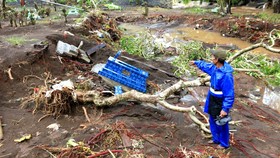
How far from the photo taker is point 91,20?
41.5 feet

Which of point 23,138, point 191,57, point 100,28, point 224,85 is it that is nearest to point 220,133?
point 224,85

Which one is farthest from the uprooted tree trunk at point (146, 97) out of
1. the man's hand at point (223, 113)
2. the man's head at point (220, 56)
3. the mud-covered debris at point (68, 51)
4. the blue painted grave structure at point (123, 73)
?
the mud-covered debris at point (68, 51)

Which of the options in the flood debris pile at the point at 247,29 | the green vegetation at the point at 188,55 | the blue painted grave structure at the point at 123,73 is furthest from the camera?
the flood debris pile at the point at 247,29

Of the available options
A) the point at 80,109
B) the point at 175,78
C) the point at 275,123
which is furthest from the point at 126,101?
the point at 275,123

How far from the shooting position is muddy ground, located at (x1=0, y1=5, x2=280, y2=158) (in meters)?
4.65

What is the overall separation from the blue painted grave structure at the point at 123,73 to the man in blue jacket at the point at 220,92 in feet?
5.93

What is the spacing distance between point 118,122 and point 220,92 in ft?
6.06

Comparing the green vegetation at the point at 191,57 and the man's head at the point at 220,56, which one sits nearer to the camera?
the man's head at the point at 220,56

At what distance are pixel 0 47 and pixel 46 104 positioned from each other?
4276 millimetres

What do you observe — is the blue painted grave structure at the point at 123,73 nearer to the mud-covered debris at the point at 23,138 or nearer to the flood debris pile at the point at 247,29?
the mud-covered debris at the point at 23,138

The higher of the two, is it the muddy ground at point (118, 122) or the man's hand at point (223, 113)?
the man's hand at point (223, 113)

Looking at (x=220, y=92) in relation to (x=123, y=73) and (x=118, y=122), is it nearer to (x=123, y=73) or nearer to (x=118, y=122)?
(x=118, y=122)

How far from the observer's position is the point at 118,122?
16.8ft

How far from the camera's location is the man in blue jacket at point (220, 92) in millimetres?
4273
